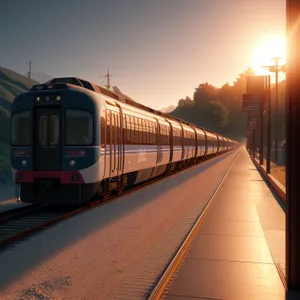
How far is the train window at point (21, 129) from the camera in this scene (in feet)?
A: 38.7

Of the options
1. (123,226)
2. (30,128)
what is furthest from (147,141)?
(123,226)

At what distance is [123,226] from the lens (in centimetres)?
984

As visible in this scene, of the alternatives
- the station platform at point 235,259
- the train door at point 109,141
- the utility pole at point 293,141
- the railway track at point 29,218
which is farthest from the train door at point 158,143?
the utility pole at point 293,141

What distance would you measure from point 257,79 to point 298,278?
3117 cm

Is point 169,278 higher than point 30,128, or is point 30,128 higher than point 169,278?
point 30,128

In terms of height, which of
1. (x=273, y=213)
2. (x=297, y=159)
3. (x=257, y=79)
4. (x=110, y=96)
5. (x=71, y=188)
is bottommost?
(x=273, y=213)

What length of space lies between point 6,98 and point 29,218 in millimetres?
118335

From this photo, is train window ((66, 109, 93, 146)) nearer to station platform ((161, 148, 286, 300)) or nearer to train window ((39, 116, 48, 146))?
train window ((39, 116, 48, 146))

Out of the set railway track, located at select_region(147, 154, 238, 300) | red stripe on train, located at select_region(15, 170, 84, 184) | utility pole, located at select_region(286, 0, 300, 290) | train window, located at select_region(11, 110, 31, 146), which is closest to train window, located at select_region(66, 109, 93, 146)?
red stripe on train, located at select_region(15, 170, 84, 184)

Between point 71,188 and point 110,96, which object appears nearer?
point 71,188

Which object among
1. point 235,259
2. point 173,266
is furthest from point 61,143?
point 235,259

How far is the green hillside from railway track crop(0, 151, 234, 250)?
70.1 meters

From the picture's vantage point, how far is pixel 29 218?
10797 millimetres

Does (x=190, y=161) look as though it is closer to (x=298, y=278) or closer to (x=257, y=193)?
(x=257, y=193)
